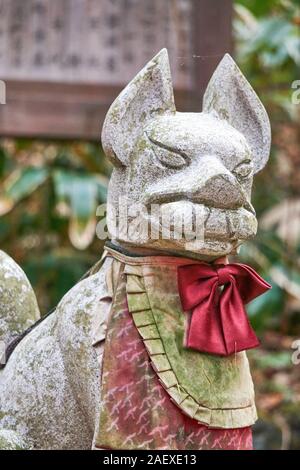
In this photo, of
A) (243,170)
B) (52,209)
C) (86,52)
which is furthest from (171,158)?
(52,209)

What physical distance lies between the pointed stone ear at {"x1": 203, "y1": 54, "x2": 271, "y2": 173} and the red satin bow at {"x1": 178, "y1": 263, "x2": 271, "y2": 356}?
0.19 metres

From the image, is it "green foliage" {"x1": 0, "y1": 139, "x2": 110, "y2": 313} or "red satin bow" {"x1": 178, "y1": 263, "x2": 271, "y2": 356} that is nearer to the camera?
"red satin bow" {"x1": 178, "y1": 263, "x2": 271, "y2": 356}

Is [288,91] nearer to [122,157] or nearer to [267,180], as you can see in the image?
[267,180]

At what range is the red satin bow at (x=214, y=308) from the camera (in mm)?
1240

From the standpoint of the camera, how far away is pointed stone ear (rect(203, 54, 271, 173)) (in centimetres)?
136

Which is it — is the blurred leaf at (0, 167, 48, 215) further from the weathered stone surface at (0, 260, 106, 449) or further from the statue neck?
the statue neck

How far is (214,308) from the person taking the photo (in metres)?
1.28

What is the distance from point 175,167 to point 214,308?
0.21 m

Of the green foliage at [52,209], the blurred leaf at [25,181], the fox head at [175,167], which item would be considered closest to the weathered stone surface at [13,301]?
the fox head at [175,167]

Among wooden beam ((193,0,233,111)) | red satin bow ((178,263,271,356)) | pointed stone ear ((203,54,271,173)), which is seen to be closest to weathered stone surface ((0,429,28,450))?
red satin bow ((178,263,271,356))

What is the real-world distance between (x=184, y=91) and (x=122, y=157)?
149 cm

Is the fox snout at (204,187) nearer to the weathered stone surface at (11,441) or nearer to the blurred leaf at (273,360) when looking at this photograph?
the weathered stone surface at (11,441)

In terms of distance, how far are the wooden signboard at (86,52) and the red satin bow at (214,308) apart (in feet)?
4.89
